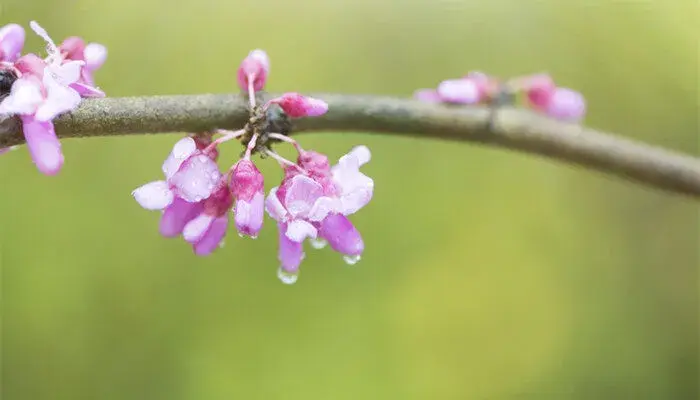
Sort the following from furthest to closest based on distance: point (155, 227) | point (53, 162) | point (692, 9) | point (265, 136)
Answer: point (692, 9) → point (155, 227) → point (265, 136) → point (53, 162)

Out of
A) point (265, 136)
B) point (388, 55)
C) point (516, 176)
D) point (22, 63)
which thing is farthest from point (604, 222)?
point (22, 63)

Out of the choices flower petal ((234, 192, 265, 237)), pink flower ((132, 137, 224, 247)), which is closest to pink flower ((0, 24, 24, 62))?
pink flower ((132, 137, 224, 247))

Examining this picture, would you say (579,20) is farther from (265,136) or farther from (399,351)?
(265,136)

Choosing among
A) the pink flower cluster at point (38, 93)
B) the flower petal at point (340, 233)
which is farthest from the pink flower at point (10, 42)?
the flower petal at point (340, 233)

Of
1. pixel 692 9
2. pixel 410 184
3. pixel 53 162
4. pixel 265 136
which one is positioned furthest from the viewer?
pixel 692 9

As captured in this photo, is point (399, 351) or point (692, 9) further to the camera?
point (692, 9)

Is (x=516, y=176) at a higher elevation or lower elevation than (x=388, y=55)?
lower

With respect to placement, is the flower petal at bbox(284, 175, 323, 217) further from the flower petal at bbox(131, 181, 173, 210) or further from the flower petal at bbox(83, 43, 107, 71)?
the flower petal at bbox(83, 43, 107, 71)
